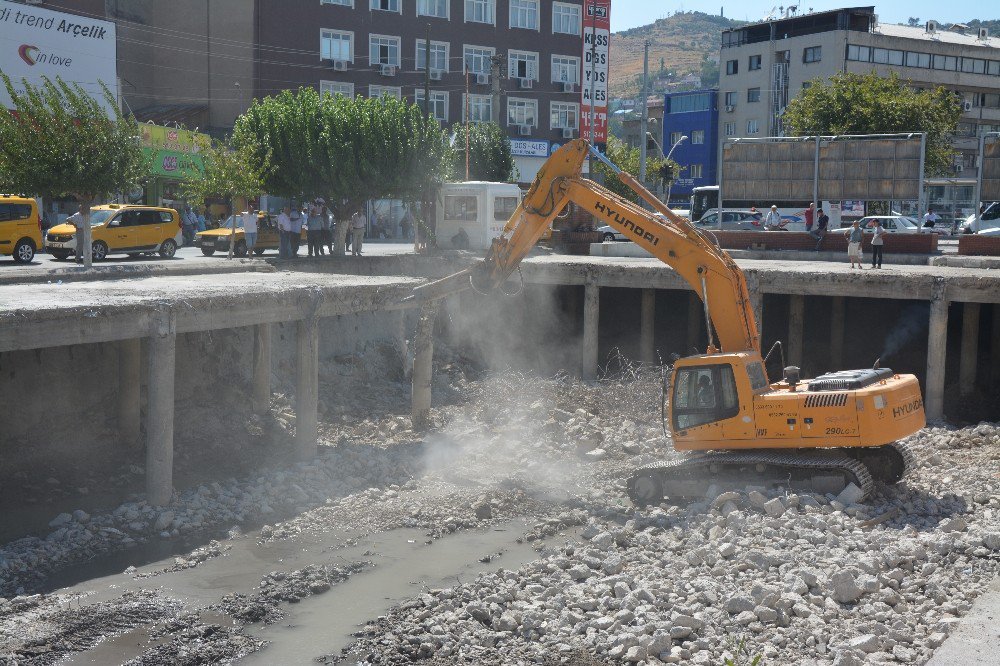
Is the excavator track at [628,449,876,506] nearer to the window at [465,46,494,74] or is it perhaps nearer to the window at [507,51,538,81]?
the window at [465,46,494,74]

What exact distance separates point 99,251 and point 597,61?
32.3 meters

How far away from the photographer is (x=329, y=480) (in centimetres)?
1780

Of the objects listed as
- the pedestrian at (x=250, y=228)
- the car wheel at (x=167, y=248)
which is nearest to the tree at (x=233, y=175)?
the pedestrian at (x=250, y=228)

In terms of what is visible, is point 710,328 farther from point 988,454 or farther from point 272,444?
point 272,444

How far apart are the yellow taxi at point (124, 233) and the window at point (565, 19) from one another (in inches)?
1264

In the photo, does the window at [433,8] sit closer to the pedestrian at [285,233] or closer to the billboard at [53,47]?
the billboard at [53,47]

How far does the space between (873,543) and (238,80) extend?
1795 inches

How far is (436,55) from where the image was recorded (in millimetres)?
56250

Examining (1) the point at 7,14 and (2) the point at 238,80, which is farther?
(2) the point at 238,80

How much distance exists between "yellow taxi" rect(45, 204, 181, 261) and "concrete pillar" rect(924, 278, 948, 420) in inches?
887

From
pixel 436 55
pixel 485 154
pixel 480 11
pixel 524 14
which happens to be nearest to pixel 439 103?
pixel 436 55

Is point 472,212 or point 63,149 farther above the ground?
point 63,149

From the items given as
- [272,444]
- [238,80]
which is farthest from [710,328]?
[238,80]

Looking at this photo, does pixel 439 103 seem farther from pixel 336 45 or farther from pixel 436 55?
pixel 336 45
